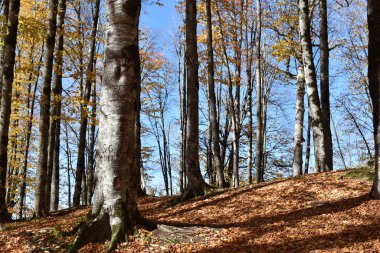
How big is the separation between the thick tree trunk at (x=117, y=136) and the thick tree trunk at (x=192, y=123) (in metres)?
4.23

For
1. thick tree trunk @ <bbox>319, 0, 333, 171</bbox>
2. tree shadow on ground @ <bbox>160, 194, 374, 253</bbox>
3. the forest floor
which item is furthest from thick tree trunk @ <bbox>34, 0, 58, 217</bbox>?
thick tree trunk @ <bbox>319, 0, 333, 171</bbox>

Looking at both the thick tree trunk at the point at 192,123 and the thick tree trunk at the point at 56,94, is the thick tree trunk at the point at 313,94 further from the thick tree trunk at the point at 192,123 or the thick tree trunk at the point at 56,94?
the thick tree trunk at the point at 56,94

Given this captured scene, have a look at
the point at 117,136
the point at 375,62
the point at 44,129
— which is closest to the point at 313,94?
the point at 375,62

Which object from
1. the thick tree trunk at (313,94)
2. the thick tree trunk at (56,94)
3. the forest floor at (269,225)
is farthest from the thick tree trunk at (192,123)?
the thick tree trunk at (56,94)

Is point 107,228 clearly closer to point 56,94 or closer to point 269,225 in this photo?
point 269,225

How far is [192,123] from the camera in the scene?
9477mm

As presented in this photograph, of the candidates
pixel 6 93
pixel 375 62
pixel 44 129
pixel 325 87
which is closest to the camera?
pixel 375 62

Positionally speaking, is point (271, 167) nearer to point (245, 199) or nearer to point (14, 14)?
point (245, 199)

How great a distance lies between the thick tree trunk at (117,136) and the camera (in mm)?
4871

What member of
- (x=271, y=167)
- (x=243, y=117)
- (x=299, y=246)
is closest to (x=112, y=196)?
(x=299, y=246)

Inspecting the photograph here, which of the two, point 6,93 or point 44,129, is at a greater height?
point 6,93

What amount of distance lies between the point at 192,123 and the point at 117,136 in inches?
185

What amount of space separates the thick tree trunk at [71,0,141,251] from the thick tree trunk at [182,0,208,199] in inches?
167

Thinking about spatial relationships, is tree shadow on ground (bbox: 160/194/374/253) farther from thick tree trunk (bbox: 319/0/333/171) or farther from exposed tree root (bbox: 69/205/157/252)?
thick tree trunk (bbox: 319/0/333/171)
